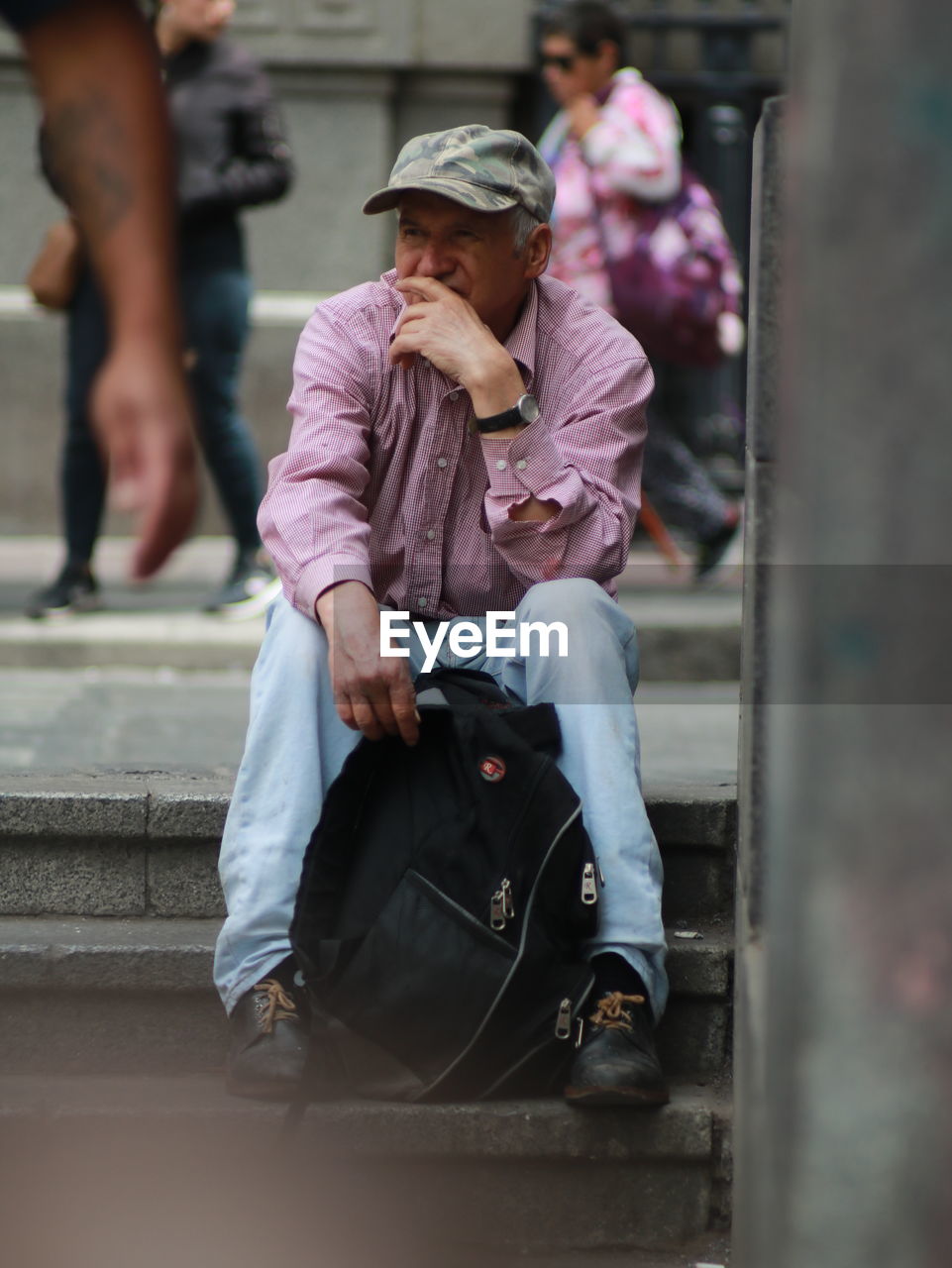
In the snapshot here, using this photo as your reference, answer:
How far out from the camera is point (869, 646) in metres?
1.32

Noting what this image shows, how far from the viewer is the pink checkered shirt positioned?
2.99m

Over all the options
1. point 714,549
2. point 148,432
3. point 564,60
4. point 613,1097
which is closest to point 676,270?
point 564,60

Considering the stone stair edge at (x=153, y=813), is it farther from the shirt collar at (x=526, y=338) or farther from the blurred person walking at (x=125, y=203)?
the blurred person walking at (x=125, y=203)

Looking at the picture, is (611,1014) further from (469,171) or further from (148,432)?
(148,432)

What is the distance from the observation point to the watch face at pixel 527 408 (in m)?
2.97

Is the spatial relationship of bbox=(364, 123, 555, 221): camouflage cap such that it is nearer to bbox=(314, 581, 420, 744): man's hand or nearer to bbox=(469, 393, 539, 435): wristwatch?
bbox=(469, 393, 539, 435): wristwatch

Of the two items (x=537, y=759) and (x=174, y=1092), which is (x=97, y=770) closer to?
(x=174, y=1092)

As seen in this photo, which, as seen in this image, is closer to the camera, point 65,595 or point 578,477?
point 578,477

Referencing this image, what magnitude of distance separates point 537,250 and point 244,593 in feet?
9.49

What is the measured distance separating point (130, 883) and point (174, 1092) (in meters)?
0.42

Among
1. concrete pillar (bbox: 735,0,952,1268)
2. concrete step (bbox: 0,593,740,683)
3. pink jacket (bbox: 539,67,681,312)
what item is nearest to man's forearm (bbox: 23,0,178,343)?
concrete pillar (bbox: 735,0,952,1268)

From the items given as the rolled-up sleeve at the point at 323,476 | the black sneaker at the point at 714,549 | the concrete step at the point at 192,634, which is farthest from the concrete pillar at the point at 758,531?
the black sneaker at the point at 714,549

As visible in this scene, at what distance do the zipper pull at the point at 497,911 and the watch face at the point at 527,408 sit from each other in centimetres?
74

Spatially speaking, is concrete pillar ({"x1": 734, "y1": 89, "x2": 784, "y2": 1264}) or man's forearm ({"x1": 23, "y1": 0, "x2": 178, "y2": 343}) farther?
concrete pillar ({"x1": 734, "y1": 89, "x2": 784, "y2": 1264})
